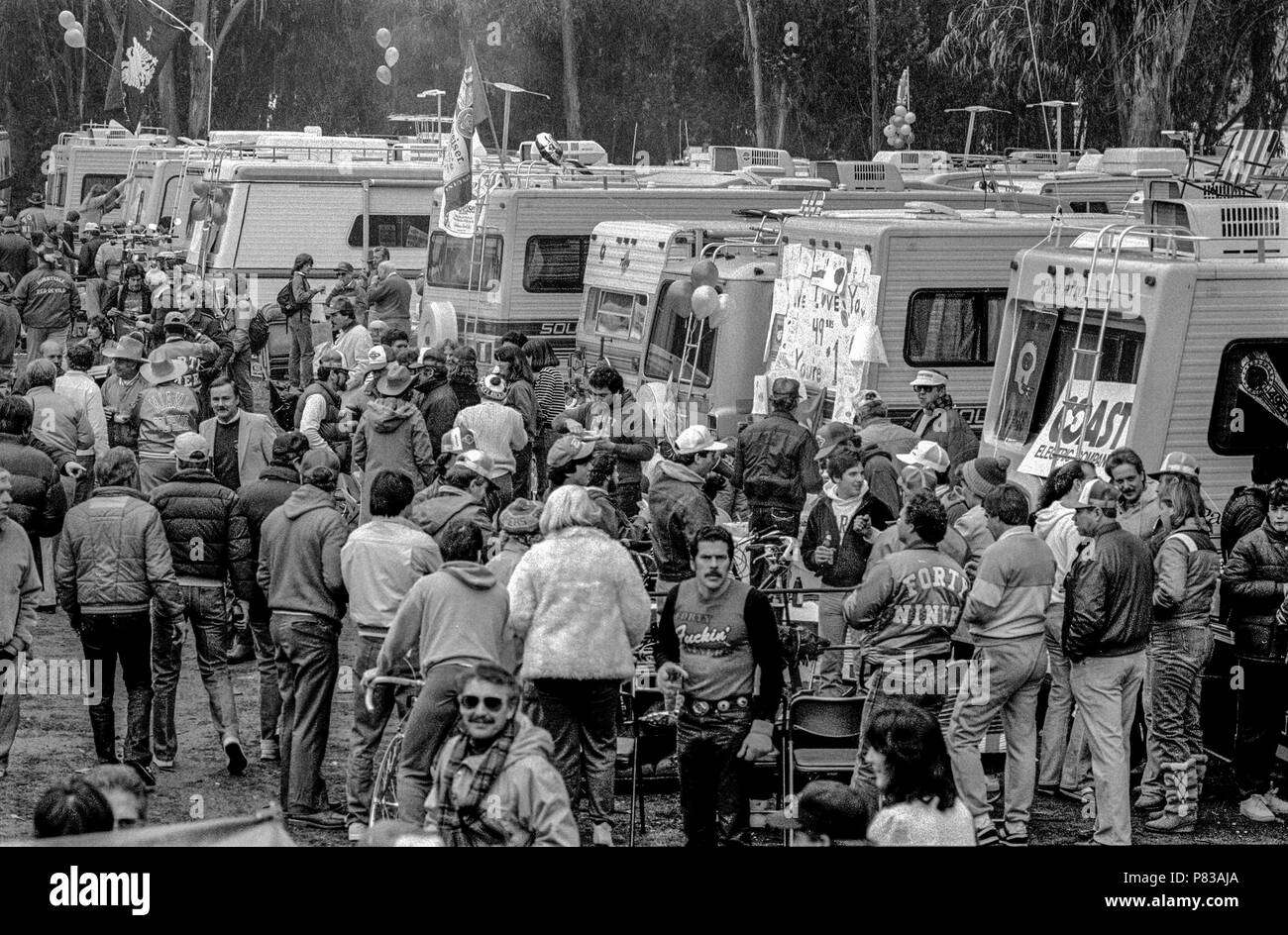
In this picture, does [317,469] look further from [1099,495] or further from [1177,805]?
[1177,805]

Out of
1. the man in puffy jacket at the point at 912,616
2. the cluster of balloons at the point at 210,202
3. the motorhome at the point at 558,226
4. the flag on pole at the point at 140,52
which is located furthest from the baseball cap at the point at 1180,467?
the flag on pole at the point at 140,52

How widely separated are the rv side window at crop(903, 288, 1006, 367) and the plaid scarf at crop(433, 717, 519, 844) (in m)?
8.42

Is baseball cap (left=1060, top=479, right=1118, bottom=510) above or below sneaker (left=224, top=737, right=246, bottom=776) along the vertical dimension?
above

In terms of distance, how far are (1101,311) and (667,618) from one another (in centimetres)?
443

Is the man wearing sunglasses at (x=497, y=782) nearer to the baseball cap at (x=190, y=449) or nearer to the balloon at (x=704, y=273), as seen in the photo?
the baseball cap at (x=190, y=449)

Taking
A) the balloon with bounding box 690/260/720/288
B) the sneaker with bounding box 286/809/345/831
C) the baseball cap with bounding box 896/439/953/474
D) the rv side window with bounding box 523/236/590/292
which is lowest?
the sneaker with bounding box 286/809/345/831

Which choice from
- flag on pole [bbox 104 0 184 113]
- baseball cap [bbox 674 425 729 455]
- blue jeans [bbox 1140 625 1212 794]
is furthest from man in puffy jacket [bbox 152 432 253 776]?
flag on pole [bbox 104 0 184 113]

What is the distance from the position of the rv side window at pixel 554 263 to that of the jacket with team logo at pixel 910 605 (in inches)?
423

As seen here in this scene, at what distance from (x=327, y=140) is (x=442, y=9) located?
868 inches

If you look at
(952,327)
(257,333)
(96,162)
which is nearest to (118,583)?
(952,327)

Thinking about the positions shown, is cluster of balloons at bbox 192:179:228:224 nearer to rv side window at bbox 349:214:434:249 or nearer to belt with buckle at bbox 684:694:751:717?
rv side window at bbox 349:214:434:249

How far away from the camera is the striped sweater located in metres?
8.25

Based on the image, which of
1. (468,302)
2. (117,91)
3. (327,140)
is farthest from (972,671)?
(117,91)

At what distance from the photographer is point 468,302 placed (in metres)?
19.1
